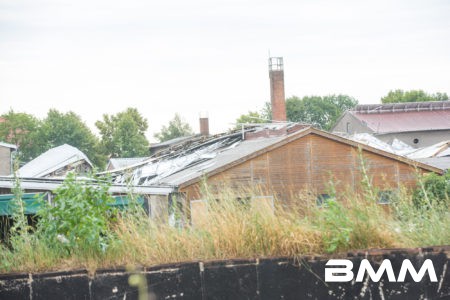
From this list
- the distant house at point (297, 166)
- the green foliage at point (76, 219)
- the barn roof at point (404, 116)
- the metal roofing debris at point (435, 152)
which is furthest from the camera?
the barn roof at point (404, 116)

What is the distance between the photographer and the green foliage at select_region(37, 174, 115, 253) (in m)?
6.09

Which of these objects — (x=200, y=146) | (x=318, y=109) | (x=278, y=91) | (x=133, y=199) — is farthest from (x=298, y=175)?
(x=318, y=109)

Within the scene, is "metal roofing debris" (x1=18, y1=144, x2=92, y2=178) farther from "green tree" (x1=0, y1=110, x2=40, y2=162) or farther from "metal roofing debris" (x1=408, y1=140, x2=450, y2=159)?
"green tree" (x1=0, y1=110, x2=40, y2=162)

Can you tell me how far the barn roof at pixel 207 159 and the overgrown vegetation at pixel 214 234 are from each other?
16.1 m

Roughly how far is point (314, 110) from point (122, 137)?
31.7 m

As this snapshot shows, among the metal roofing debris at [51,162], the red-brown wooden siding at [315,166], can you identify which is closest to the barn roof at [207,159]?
the red-brown wooden siding at [315,166]

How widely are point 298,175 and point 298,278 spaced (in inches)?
849

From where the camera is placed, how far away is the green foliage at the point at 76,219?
20.0 ft

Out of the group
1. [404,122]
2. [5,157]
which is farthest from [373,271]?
[404,122]

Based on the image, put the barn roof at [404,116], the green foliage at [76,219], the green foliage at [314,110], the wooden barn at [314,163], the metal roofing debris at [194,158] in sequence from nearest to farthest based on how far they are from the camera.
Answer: the green foliage at [76,219] → the metal roofing debris at [194,158] → the wooden barn at [314,163] → the barn roof at [404,116] → the green foliage at [314,110]

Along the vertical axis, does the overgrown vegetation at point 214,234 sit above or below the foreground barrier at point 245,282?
above

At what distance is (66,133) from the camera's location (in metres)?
79.7

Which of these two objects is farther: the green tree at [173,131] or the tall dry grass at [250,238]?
the green tree at [173,131]

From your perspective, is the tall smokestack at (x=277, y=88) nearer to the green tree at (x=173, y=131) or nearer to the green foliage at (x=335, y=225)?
the green foliage at (x=335, y=225)
